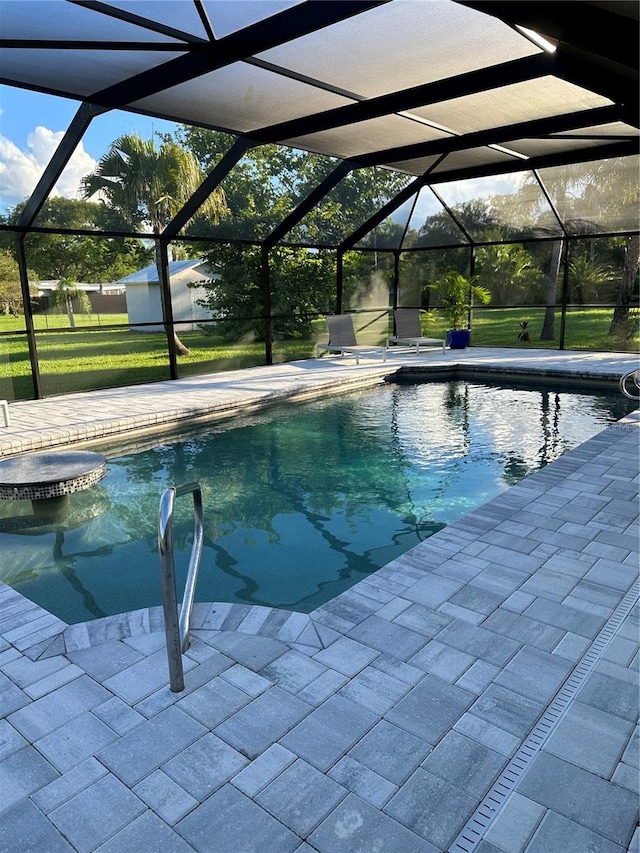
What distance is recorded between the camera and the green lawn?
1392 centimetres

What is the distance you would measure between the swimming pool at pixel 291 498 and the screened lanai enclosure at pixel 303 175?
298 centimetres

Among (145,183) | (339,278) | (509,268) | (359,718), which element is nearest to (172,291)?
(145,183)

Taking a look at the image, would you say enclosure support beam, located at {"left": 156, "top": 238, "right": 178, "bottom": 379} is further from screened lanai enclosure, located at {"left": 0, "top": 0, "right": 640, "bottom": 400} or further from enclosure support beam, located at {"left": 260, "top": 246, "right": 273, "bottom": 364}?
enclosure support beam, located at {"left": 260, "top": 246, "right": 273, "bottom": 364}

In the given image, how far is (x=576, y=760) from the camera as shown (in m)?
1.81

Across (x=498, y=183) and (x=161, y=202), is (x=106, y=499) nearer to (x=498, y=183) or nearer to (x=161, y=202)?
(x=161, y=202)

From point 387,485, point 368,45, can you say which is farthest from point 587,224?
point 387,485

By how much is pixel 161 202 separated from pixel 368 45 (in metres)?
6.40

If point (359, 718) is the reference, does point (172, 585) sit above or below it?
above

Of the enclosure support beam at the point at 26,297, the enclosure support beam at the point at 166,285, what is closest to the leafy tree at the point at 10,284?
the enclosure support beam at the point at 166,285

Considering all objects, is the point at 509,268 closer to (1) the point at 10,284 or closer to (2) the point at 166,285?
(2) the point at 166,285

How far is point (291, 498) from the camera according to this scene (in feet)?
16.2

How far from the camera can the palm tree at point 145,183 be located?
10391 millimetres

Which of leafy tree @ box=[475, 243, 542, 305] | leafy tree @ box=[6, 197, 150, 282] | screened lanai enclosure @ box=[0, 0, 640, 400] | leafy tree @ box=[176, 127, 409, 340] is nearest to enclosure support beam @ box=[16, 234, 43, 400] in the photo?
screened lanai enclosure @ box=[0, 0, 640, 400]

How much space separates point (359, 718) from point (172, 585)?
79cm
